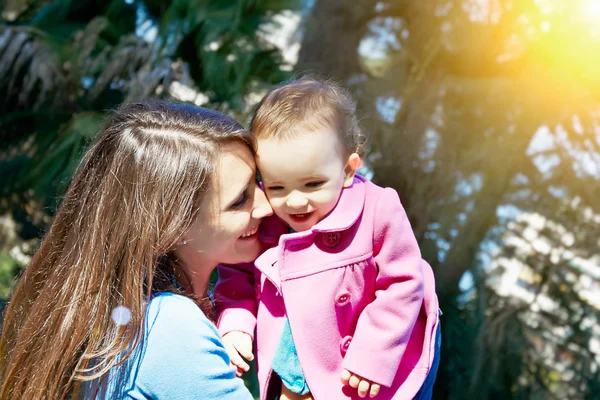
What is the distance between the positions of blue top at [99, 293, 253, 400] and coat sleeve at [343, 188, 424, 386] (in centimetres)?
25

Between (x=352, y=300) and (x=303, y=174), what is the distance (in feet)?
0.85

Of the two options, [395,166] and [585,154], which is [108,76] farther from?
[585,154]

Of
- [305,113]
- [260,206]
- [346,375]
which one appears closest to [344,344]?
[346,375]

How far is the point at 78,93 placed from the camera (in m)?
3.18

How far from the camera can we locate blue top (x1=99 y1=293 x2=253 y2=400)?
1.11m

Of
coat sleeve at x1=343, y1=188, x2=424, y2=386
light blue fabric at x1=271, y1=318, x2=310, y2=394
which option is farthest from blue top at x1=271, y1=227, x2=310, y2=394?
coat sleeve at x1=343, y1=188, x2=424, y2=386

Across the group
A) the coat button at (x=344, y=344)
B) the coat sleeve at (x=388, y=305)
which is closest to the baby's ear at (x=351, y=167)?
the coat sleeve at (x=388, y=305)

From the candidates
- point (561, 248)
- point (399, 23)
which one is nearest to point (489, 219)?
point (561, 248)

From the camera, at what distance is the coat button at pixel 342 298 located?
1.26 meters

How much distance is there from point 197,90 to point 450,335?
1.59 meters

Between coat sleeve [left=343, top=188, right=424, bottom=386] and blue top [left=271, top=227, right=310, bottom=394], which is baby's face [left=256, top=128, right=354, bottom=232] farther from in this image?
blue top [left=271, top=227, right=310, bottom=394]

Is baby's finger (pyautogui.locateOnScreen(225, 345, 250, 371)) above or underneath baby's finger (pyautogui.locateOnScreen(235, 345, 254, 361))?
underneath

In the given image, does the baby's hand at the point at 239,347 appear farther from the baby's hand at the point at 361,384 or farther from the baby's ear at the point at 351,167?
the baby's ear at the point at 351,167

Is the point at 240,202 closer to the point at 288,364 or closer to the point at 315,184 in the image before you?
the point at 315,184
